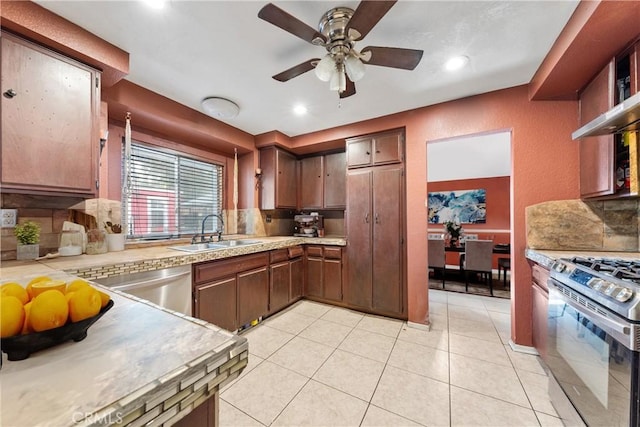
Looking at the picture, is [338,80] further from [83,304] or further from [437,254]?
[437,254]

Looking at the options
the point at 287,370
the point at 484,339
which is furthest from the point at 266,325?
the point at 484,339

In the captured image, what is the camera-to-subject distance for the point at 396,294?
104 inches

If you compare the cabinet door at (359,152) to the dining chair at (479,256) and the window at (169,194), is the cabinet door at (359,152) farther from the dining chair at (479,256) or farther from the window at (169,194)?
the dining chair at (479,256)

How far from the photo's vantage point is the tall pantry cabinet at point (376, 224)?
104 inches

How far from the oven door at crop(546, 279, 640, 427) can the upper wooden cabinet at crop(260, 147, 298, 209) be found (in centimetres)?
287

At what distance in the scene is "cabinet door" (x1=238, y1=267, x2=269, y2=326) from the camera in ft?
7.81

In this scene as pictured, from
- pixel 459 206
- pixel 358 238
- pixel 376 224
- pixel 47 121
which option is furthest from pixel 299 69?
pixel 459 206

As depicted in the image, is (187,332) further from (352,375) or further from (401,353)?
(401,353)

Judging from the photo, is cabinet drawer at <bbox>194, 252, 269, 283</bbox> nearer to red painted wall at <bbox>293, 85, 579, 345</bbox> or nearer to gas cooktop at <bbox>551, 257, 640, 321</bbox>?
red painted wall at <bbox>293, 85, 579, 345</bbox>

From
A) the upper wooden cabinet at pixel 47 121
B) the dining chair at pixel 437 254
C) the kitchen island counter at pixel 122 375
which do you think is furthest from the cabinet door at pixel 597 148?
the upper wooden cabinet at pixel 47 121

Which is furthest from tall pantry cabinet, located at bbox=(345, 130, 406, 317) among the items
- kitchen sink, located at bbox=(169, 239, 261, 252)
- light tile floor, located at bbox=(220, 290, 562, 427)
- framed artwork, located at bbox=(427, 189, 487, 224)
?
framed artwork, located at bbox=(427, 189, 487, 224)

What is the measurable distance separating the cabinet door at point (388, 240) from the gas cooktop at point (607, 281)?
4.39 ft

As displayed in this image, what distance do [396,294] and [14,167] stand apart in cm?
313

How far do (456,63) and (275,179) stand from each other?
2341 mm
